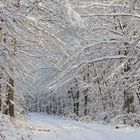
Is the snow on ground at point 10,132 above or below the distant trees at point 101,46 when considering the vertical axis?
below

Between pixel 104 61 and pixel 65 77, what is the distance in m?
1.85

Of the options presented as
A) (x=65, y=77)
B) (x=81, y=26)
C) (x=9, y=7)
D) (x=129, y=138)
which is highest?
(x=9, y=7)

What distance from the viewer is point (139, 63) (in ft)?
42.2

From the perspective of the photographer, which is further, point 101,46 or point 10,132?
point 101,46

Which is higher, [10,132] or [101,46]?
[101,46]

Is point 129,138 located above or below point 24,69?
below

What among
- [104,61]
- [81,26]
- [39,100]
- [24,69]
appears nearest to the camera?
[81,26]

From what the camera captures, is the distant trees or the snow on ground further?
the distant trees

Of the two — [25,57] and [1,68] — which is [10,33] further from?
[25,57]

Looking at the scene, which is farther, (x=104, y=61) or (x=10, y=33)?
(x=104, y=61)

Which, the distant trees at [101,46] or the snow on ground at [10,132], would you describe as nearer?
the snow on ground at [10,132]

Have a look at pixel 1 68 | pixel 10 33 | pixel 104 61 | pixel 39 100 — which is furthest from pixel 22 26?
pixel 39 100

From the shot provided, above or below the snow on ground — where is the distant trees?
above

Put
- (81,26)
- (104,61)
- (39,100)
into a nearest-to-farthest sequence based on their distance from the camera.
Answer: (81,26) < (104,61) < (39,100)
